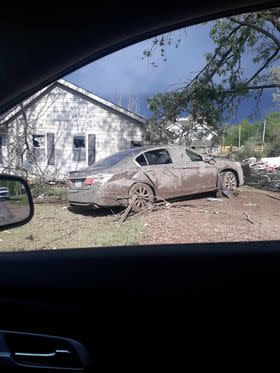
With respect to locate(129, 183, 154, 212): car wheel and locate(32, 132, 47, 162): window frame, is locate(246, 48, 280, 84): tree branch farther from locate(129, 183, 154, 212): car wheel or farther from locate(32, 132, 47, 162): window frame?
locate(32, 132, 47, 162): window frame

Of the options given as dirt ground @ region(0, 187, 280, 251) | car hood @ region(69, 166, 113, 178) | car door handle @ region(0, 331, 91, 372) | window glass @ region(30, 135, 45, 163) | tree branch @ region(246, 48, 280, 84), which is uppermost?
tree branch @ region(246, 48, 280, 84)

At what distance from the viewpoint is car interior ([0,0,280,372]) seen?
1.35 meters

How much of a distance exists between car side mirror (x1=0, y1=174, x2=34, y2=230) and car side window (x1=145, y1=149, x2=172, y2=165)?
311 inches

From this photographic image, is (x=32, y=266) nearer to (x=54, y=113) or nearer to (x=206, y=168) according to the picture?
(x=206, y=168)

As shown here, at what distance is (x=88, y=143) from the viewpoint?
17.8 metres

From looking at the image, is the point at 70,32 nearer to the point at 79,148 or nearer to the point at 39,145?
the point at 39,145

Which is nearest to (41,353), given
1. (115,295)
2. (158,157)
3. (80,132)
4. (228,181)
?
(115,295)

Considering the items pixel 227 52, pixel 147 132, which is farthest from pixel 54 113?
pixel 227 52

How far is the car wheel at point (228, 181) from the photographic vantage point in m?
10.3

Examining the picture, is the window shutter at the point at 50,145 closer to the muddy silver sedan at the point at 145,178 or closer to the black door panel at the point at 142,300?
the muddy silver sedan at the point at 145,178

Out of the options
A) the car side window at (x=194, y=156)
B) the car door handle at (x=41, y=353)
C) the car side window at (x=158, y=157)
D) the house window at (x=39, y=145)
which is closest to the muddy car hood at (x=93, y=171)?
the car side window at (x=158, y=157)

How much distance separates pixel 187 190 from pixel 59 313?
8.52 meters

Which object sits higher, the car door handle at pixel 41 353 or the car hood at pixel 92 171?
the car hood at pixel 92 171

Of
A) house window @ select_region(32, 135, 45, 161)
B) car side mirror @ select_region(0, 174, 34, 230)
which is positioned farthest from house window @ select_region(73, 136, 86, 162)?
car side mirror @ select_region(0, 174, 34, 230)
